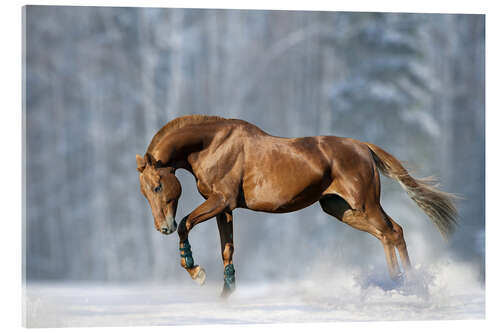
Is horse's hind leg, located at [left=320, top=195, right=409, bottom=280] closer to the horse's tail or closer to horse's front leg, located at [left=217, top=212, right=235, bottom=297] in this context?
the horse's tail

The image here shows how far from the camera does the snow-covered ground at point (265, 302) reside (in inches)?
364

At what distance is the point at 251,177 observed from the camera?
30.6 ft

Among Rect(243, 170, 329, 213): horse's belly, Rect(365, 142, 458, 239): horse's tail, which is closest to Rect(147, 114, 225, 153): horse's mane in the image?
Rect(243, 170, 329, 213): horse's belly

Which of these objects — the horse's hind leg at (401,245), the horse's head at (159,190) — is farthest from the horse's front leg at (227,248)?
the horse's hind leg at (401,245)

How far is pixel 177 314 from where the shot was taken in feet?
30.5

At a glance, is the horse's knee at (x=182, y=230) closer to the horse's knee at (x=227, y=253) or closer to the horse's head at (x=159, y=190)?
the horse's head at (x=159, y=190)

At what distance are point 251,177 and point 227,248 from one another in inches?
29.9

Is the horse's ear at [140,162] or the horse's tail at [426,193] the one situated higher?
the horse's ear at [140,162]

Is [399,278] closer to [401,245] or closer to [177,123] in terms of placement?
[401,245]

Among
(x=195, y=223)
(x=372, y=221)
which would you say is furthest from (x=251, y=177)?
(x=372, y=221)

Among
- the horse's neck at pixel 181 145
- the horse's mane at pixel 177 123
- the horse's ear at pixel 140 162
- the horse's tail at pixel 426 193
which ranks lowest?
the horse's tail at pixel 426 193

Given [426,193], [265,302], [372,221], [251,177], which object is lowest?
[265,302]

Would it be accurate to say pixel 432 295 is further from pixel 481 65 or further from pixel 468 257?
pixel 481 65

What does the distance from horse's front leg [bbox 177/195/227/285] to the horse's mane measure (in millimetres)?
748
